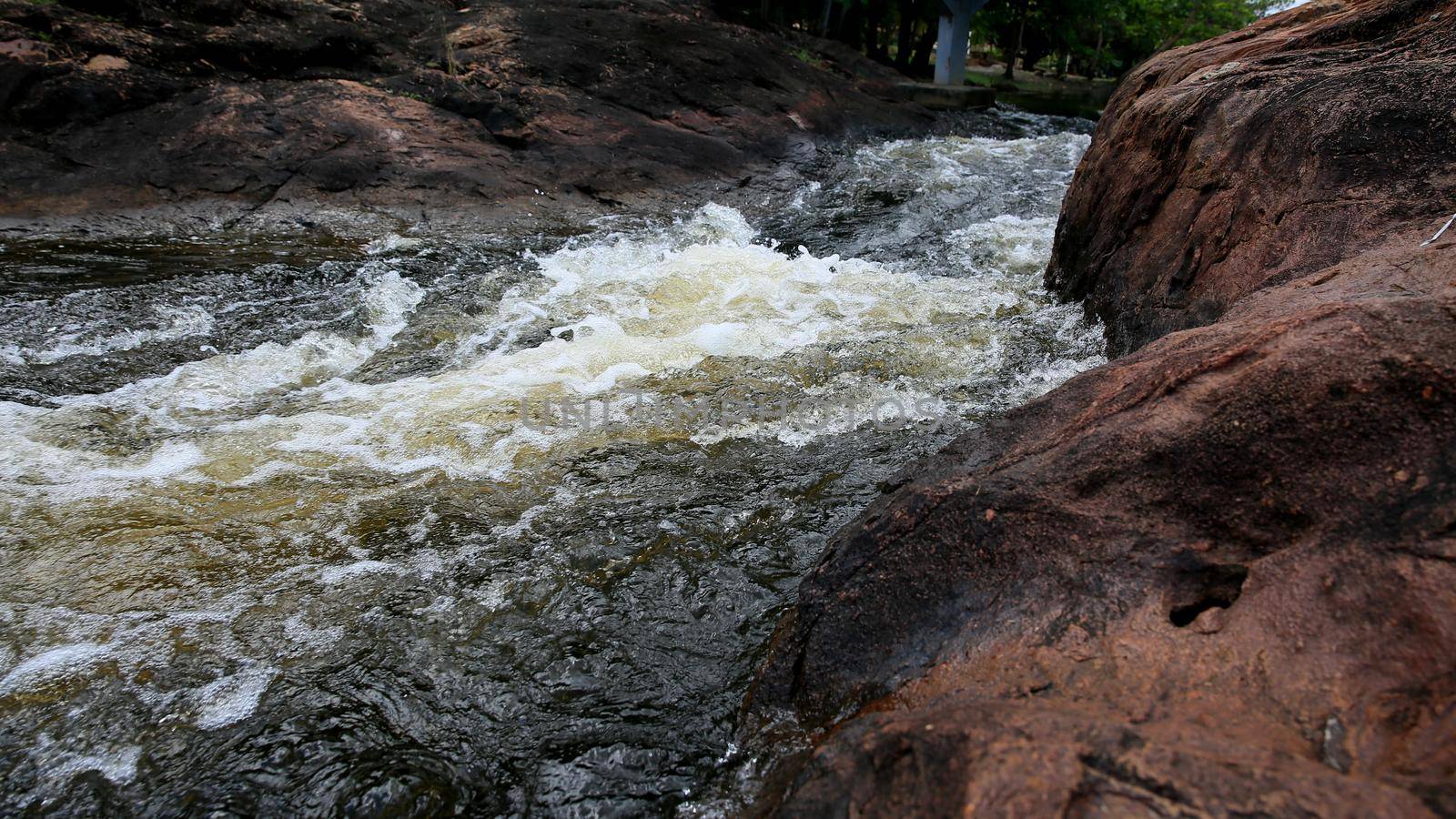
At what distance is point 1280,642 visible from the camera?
5.83ft

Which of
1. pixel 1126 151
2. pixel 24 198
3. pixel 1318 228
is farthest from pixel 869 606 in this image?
pixel 24 198

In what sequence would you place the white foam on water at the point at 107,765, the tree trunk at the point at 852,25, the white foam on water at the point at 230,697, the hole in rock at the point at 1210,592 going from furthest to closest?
the tree trunk at the point at 852,25 → the white foam on water at the point at 230,697 → the white foam on water at the point at 107,765 → the hole in rock at the point at 1210,592

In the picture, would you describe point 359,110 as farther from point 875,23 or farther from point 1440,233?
point 875,23

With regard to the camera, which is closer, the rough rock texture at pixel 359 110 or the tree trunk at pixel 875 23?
the rough rock texture at pixel 359 110

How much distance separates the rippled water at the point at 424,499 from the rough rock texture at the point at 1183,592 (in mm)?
722

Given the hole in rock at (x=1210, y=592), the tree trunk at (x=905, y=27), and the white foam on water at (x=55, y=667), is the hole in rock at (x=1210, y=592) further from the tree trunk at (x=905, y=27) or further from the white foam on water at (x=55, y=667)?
the tree trunk at (x=905, y=27)

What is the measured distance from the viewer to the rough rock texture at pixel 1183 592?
1.50 meters

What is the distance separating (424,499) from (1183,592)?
3296 mm

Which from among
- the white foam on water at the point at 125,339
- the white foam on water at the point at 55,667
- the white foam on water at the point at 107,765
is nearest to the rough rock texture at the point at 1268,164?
the white foam on water at the point at 107,765

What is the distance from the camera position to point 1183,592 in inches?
81.3

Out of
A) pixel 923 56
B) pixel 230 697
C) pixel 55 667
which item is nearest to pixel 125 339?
pixel 55 667

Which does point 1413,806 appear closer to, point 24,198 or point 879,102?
point 24,198

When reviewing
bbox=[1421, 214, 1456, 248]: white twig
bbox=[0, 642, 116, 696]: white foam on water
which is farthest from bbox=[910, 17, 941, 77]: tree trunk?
bbox=[0, 642, 116, 696]: white foam on water

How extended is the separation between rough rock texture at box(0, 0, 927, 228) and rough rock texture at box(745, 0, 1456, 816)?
25.8ft
